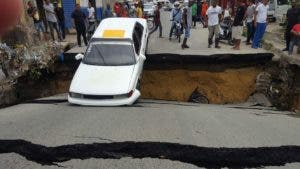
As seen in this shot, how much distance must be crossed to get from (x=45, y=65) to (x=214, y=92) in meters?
6.08

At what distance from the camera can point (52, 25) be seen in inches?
620

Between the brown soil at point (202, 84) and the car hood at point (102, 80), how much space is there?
4176mm

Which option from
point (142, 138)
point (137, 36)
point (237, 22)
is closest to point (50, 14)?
point (137, 36)

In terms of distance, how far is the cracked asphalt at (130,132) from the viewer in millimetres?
4582

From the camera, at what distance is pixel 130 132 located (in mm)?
5852

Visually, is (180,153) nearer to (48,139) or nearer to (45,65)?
(48,139)

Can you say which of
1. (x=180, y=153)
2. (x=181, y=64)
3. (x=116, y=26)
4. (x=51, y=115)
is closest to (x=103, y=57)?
(x=116, y=26)

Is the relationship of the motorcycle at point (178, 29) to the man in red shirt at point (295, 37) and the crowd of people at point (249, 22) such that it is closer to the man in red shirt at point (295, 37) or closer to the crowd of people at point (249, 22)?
the crowd of people at point (249, 22)

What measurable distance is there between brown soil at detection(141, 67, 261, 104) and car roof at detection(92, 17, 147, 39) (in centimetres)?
267

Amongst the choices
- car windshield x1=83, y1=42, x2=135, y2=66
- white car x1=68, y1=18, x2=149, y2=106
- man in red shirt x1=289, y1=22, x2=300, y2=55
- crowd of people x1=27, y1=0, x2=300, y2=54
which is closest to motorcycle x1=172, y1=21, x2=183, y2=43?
crowd of people x1=27, y1=0, x2=300, y2=54

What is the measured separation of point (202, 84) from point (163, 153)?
9.87m

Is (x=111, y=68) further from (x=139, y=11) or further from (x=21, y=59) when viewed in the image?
(x=139, y=11)

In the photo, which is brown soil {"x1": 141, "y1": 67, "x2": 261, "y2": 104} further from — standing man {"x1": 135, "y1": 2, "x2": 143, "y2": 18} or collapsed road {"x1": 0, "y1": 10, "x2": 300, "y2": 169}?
standing man {"x1": 135, "y1": 2, "x2": 143, "y2": 18}

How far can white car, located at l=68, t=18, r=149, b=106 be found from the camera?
9211mm
